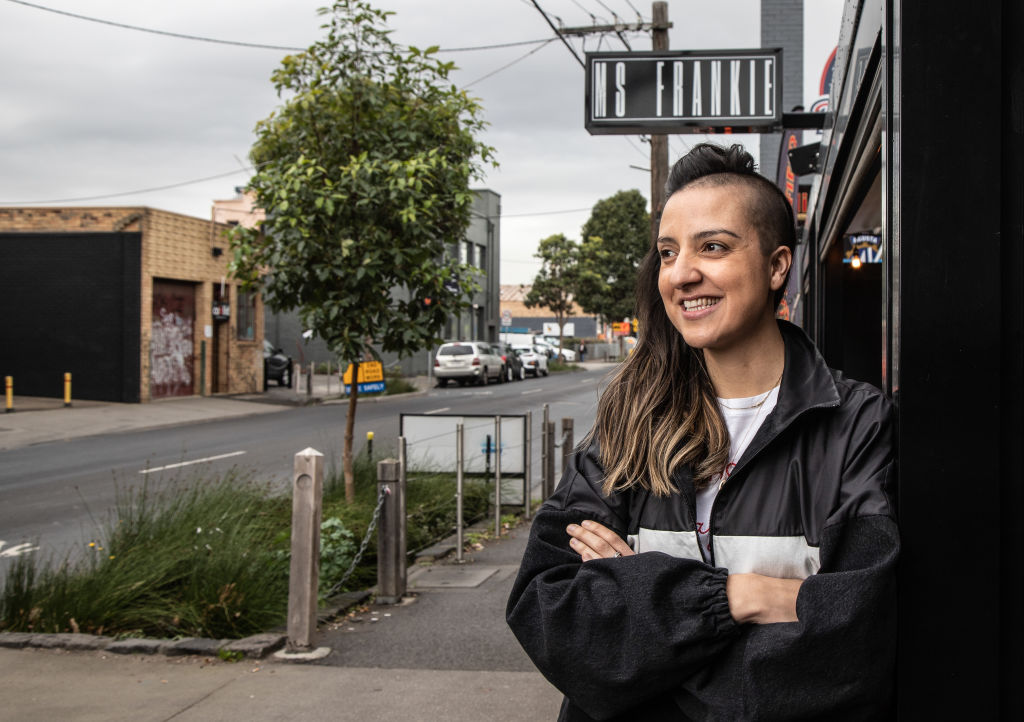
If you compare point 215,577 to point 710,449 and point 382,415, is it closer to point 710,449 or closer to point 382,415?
point 710,449

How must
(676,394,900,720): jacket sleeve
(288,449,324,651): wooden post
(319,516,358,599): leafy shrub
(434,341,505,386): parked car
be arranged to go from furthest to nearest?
(434,341,505,386): parked car < (319,516,358,599): leafy shrub < (288,449,324,651): wooden post < (676,394,900,720): jacket sleeve

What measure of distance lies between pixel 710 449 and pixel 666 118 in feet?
15.9

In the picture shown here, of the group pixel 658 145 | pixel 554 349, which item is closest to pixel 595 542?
pixel 658 145

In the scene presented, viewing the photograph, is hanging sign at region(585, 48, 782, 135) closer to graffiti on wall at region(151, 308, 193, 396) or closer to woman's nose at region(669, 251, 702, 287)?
woman's nose at region(669, 251, 702, 287)

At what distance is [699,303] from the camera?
181 cm

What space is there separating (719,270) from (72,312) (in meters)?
27.5

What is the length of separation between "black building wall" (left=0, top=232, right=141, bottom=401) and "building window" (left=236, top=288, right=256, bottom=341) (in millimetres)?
5075

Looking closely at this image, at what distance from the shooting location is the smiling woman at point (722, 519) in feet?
4.85

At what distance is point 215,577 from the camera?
19.2 feet

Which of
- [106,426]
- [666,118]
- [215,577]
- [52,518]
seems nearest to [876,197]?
[666,118]

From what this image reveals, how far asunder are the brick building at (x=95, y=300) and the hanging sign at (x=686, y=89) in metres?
21.0

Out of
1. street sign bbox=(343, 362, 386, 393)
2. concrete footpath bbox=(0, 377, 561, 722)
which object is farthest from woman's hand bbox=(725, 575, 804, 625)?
street sign bbox=(343, 362, 386, 393)

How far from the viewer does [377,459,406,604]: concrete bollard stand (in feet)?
22.0

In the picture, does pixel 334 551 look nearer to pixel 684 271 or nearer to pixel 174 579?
pixel 174 579
